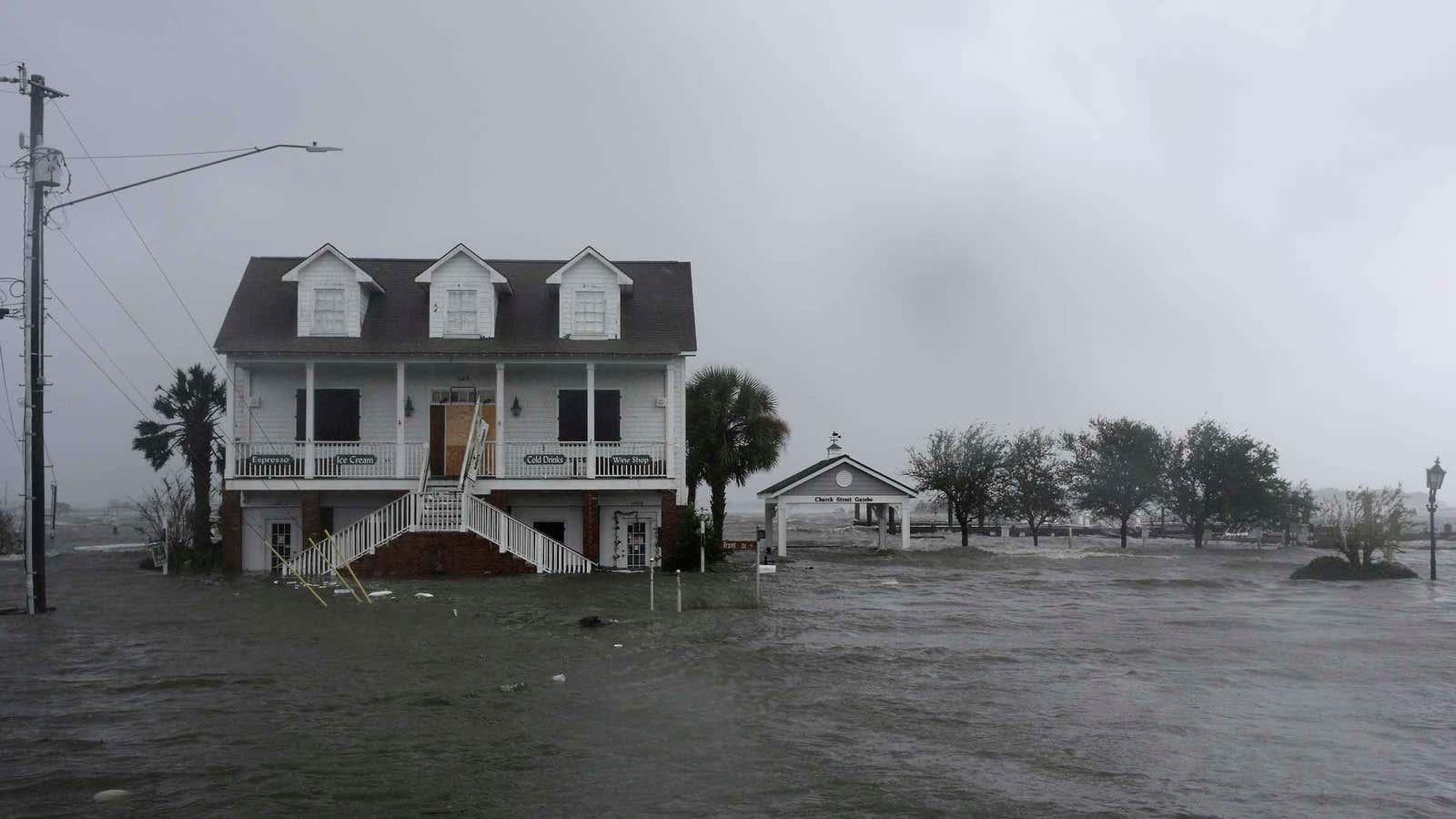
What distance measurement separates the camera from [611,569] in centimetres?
3234

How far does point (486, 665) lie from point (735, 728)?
528 cm

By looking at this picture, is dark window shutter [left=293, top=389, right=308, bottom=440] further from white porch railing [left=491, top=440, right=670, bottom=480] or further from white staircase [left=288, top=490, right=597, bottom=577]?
white porch railing [left=491, top=440, right=670, bottom=480]

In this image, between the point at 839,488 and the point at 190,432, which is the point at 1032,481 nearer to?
the point at 839,488

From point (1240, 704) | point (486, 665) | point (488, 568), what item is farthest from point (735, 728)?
point (488, 568)

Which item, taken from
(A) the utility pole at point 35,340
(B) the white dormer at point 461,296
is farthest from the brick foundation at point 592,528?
(A) the utility pole at point 35,340

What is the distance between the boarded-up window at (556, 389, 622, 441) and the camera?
33.2m

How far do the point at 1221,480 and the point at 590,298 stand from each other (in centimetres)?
3721

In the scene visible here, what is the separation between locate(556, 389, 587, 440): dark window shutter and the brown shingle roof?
1786 millimetres

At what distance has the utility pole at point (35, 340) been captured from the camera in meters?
21.4

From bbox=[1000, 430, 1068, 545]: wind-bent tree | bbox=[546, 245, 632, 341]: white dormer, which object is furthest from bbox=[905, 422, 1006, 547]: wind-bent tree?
bbox=[546, 245, 632, 341]: white dormer

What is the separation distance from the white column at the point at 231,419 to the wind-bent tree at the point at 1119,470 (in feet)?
140

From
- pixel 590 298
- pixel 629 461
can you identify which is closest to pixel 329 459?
pixel 629 461

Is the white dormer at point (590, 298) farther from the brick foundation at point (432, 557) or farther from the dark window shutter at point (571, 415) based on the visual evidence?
the brick foundation at point (432, 557)

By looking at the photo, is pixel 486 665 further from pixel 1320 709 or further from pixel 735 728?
pixel 1320 709
